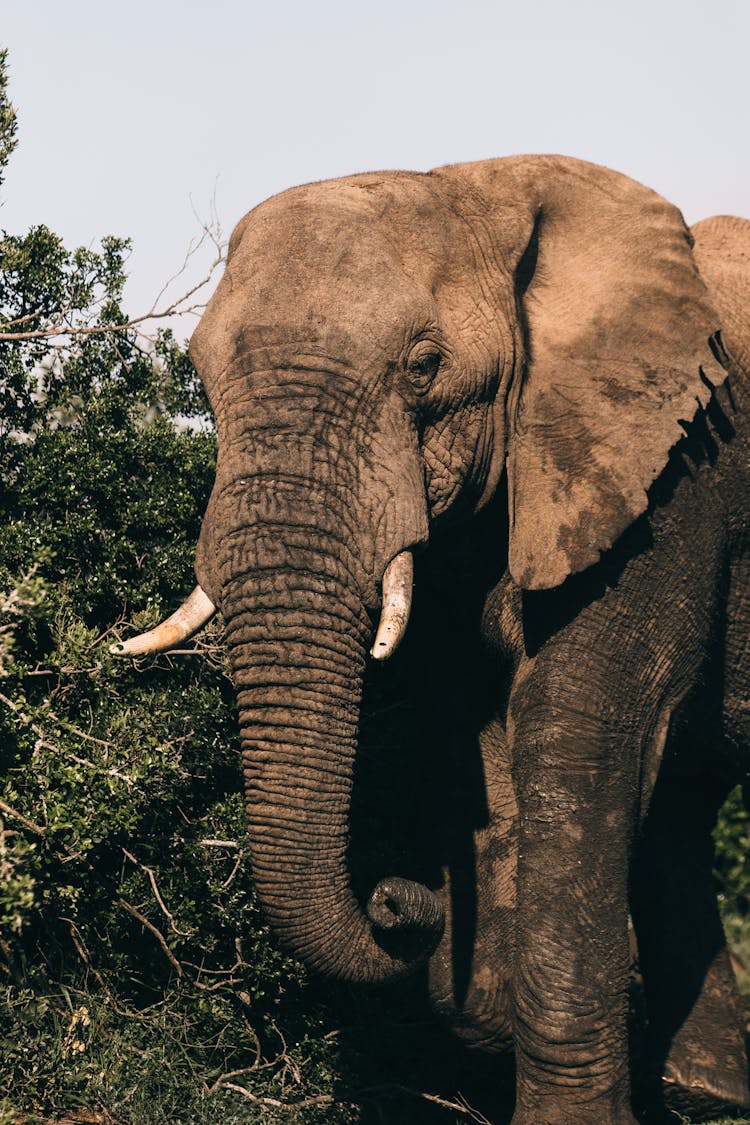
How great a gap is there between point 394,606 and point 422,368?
0.74 meters

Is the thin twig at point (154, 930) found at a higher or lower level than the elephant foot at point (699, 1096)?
higher

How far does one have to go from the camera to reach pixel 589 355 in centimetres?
474

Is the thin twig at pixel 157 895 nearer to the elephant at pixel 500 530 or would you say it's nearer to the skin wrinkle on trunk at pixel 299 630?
the elephant at pixel 500 530

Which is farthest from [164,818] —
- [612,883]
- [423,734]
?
[612,883]

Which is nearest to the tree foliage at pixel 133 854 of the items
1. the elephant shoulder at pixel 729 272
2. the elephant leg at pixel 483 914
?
the elephant leg at pixel 483 914

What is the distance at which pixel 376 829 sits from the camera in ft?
20.0

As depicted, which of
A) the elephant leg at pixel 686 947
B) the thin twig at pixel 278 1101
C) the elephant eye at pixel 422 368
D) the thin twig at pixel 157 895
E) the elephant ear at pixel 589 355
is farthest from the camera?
the elephant leg at pixel 686 947

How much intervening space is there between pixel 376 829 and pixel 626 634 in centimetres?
179

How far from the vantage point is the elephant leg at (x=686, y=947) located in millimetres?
5836

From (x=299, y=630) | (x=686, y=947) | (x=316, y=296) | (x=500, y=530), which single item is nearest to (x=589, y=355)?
(x=500, y=530)

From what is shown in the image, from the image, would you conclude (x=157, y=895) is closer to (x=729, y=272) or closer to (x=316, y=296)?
(x=316, y=296)

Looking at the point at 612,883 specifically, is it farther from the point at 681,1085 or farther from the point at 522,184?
the point at 522,184

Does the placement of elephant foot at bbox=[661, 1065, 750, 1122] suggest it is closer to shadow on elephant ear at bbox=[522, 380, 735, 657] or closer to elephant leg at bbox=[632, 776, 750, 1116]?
elephant leg at bbox=[632, 776, 750, 1116]

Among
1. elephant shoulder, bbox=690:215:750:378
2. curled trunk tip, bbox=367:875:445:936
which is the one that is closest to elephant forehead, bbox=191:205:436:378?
elephant shoulder, bbox=690:215:750:378
